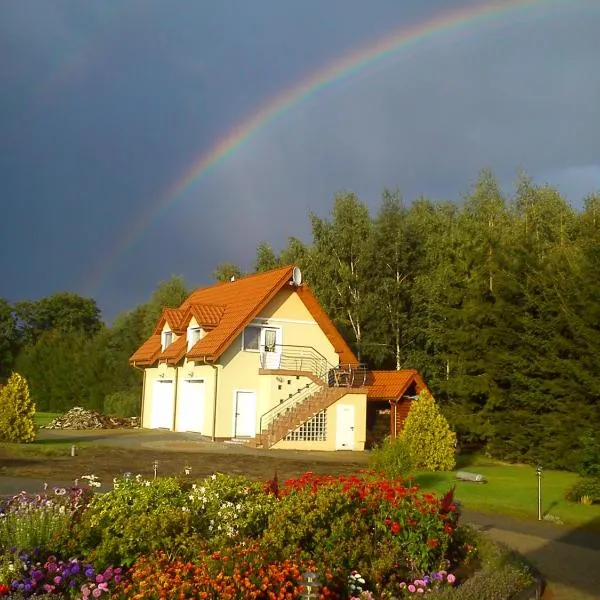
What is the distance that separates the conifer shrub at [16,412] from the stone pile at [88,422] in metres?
12.2

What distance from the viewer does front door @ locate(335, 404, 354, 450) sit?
3269 cm

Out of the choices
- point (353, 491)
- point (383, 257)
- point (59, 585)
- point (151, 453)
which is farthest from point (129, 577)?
point (383, 257)

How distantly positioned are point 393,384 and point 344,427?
3256 millimetres

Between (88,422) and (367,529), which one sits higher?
(367,529)

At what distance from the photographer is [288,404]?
108ft

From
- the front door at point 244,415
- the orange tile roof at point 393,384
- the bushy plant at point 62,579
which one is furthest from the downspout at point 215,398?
the bushy plant at point 62,579

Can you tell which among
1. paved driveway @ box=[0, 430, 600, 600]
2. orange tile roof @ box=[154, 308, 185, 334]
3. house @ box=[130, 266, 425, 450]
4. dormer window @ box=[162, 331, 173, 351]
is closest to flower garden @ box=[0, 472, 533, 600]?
paved driveway @ box=[0, 430, 600, 600]

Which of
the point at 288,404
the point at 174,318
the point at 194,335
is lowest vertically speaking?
the point at 288,404

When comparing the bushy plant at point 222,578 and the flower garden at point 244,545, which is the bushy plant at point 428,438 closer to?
the flower garden at point 244,545

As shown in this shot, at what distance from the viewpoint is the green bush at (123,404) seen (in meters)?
46.5

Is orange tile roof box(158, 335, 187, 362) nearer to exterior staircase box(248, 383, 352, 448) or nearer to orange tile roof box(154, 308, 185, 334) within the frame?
orange tile roof box(154, 308, 185, 334)

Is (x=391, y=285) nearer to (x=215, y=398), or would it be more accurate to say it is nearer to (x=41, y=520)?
(x=215, y=398)

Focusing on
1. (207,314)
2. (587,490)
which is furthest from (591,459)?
(207,314)

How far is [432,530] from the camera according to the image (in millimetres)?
8383
